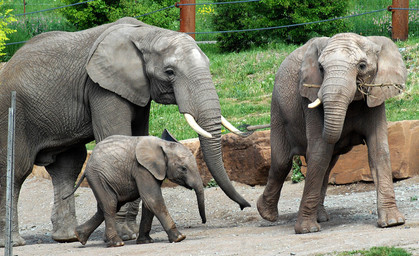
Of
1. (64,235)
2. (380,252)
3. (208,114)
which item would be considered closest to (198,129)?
(208,114)

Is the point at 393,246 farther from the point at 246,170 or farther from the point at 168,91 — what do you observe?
the point at 246,170

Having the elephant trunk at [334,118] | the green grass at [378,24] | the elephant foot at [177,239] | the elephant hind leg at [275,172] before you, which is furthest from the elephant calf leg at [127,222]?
the green grass at [378,24]

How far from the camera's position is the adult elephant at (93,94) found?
378 inches

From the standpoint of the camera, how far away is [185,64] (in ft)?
31.6

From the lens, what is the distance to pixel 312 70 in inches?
374

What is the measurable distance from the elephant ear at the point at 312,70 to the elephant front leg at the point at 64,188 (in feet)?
10.8

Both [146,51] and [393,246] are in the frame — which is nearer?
[393,246]

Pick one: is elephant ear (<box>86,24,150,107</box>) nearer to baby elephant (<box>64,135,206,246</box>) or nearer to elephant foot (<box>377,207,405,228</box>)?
baby elephant (<box>64,135,206,246</box>)

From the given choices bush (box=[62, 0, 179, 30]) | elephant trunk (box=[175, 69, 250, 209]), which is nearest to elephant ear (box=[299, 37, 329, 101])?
elephant trunk (box=[175, 69, 250, 209])

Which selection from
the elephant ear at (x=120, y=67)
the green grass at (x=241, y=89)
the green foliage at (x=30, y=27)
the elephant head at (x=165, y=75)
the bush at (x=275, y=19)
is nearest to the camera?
the elephant head at (x=165, y=75)

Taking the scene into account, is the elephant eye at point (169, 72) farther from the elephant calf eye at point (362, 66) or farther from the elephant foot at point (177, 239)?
the elephant calf eye at point (362, 66)

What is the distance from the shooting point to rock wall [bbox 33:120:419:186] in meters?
11.6

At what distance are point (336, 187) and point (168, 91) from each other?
3.44m

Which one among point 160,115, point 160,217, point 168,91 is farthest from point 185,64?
point 160,115
